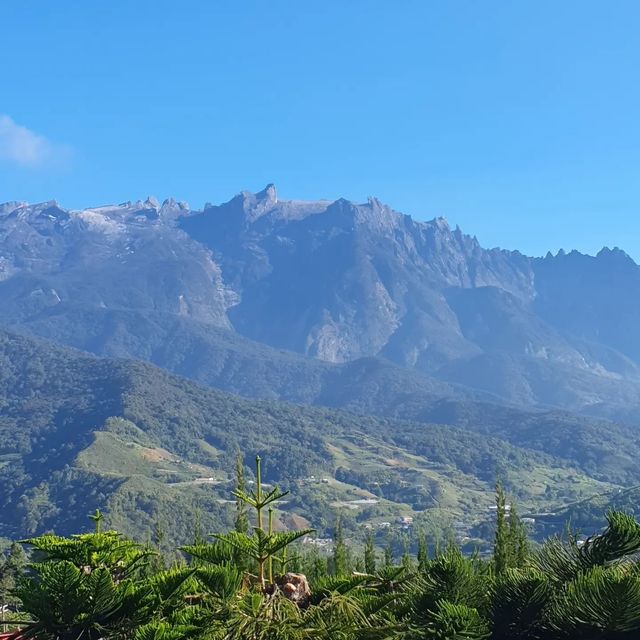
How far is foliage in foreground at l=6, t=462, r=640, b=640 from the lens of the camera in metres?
6.68

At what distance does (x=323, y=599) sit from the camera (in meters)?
8.15

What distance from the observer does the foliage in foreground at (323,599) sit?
6684 millimetres

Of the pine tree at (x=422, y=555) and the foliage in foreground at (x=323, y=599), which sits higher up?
the foliage in foreground at (x=323, y=599)

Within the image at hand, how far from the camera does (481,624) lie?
269 inches

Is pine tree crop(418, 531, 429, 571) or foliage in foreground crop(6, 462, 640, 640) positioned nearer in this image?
foliage in foreground crop(6, 462, 640, 640)

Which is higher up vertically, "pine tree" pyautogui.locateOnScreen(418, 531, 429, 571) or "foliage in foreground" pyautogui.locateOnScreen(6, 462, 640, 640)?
"foliage in foreground" pyautogui.locateOnScreen(6, 462, 640, 640)

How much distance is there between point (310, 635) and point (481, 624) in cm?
163

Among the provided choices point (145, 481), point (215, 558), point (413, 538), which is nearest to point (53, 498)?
point (145, 481)

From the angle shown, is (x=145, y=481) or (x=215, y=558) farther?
(x=145, y=481)

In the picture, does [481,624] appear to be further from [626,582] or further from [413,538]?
[413,538]

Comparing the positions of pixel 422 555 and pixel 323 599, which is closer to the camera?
pixel 323 599

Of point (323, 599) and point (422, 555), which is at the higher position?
point (323, 599)

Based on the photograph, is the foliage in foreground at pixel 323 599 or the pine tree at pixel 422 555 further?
the pine tree at pixel 422 555

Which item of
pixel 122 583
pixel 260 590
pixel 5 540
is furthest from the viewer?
pixel 5 540
